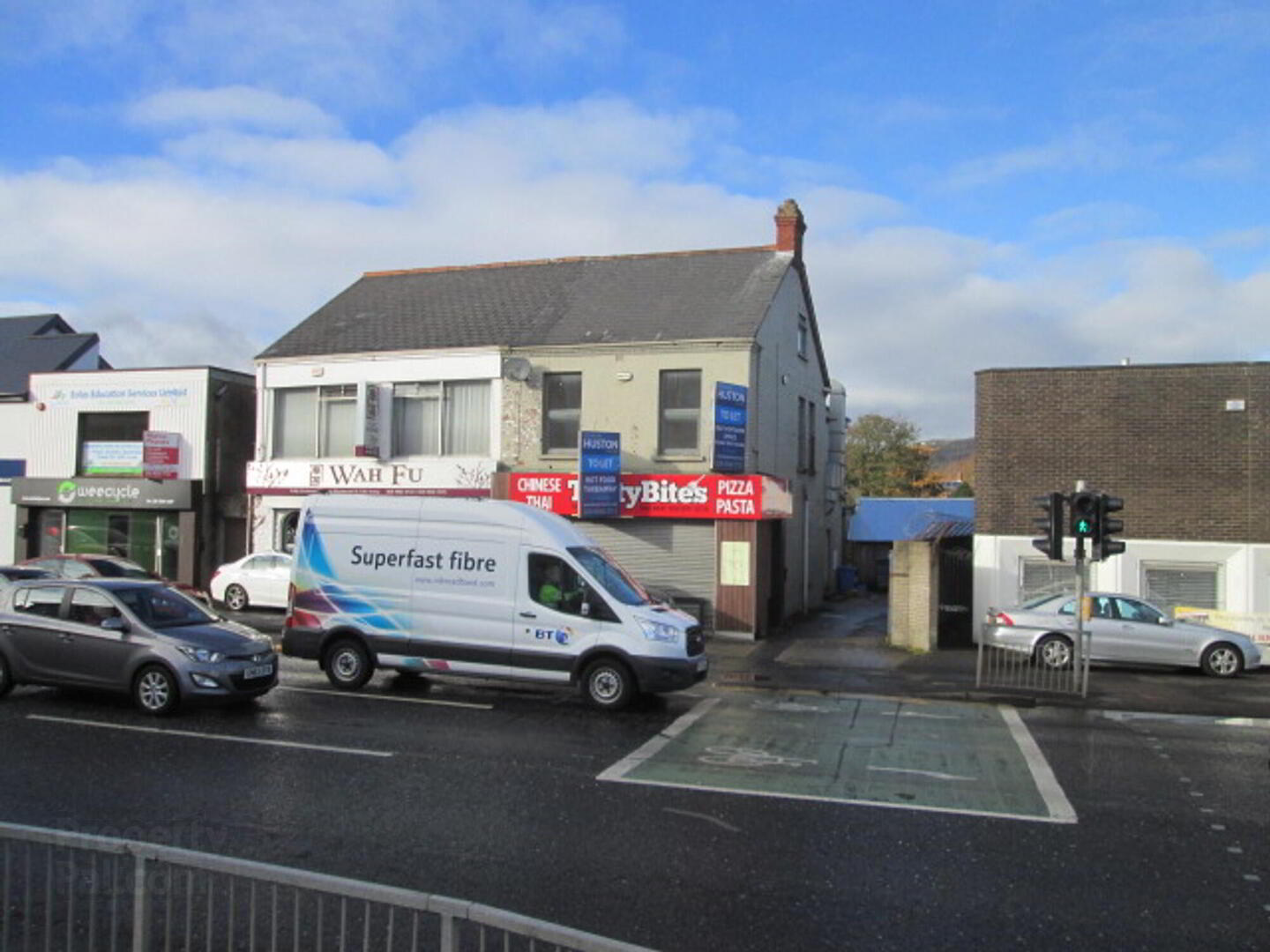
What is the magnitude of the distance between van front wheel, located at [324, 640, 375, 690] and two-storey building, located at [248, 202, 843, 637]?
824 centimetres

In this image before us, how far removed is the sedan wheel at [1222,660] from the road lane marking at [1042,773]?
6162mm

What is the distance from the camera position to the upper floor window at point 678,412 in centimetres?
2166

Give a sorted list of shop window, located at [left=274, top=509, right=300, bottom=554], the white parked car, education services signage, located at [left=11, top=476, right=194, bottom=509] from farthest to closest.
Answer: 1. education services signage, located at [left=11, top=476, right=194, bottom=509]
2. shop window, located at [left=274, top=509, right=300, bottom=554]
3. the white parked car

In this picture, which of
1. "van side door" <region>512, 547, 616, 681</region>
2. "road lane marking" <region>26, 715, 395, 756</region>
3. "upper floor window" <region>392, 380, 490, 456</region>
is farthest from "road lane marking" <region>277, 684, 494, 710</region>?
"upper floor window" <region>392, 380, 490, 456</region>

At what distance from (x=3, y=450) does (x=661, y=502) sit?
20.0 meters

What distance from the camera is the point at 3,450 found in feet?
93.5

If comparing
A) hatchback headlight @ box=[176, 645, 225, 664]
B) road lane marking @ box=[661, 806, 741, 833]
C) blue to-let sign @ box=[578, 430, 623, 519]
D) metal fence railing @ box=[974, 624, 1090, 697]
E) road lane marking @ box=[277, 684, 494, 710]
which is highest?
blue to-let sign @ box=[578, 430, 623, 519]

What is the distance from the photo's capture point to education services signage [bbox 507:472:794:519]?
2053 centimetres

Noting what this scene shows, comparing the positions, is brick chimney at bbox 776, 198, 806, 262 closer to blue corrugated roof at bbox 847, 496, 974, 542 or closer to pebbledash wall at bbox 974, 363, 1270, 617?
pebbledash wall at bbox 974, 363, 1270, 617

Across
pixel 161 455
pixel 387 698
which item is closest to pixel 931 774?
pixel 387 698

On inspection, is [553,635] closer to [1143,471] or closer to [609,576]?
[609,576]

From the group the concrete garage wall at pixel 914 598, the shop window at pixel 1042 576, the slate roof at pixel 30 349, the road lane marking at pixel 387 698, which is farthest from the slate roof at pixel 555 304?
the slate roof at pixel 30 349

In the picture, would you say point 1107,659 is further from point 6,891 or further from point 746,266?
point 6,891

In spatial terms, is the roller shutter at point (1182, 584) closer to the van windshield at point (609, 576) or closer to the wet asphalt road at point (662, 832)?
the wet asphalt road at point (662, 832)
